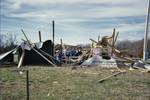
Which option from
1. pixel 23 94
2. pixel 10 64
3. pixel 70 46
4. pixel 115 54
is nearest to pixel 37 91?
pixel 23 94

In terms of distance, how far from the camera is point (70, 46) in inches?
1091

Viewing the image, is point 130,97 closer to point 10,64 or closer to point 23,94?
point 23,94

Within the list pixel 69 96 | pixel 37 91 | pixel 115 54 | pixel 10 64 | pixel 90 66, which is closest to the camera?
pixel 69 96

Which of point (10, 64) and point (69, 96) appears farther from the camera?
point (10, 64)

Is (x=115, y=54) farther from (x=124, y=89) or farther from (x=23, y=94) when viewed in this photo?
(x=23, y=94)

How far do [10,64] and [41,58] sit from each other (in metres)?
2.16

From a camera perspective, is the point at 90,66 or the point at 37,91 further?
the point at 90,66

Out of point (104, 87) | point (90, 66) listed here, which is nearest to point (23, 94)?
point (104, 87)

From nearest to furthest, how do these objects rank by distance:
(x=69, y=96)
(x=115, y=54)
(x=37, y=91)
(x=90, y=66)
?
(x=69, y=96)
(x=37, y=91)
(x=90, y=66)
(x=115, y=54)

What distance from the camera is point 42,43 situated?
72.8 feet

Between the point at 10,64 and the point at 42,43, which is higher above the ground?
the point at 42,43

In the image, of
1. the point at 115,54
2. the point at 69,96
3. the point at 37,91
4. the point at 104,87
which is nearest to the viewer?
the point at 69,96

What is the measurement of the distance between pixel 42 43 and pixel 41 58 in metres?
1.26

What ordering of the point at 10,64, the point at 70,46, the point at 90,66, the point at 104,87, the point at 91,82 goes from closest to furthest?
the point at 104,87 → the point at 91,82 → the point at 90,66 → the point at 10,64 → the point at 70,46
